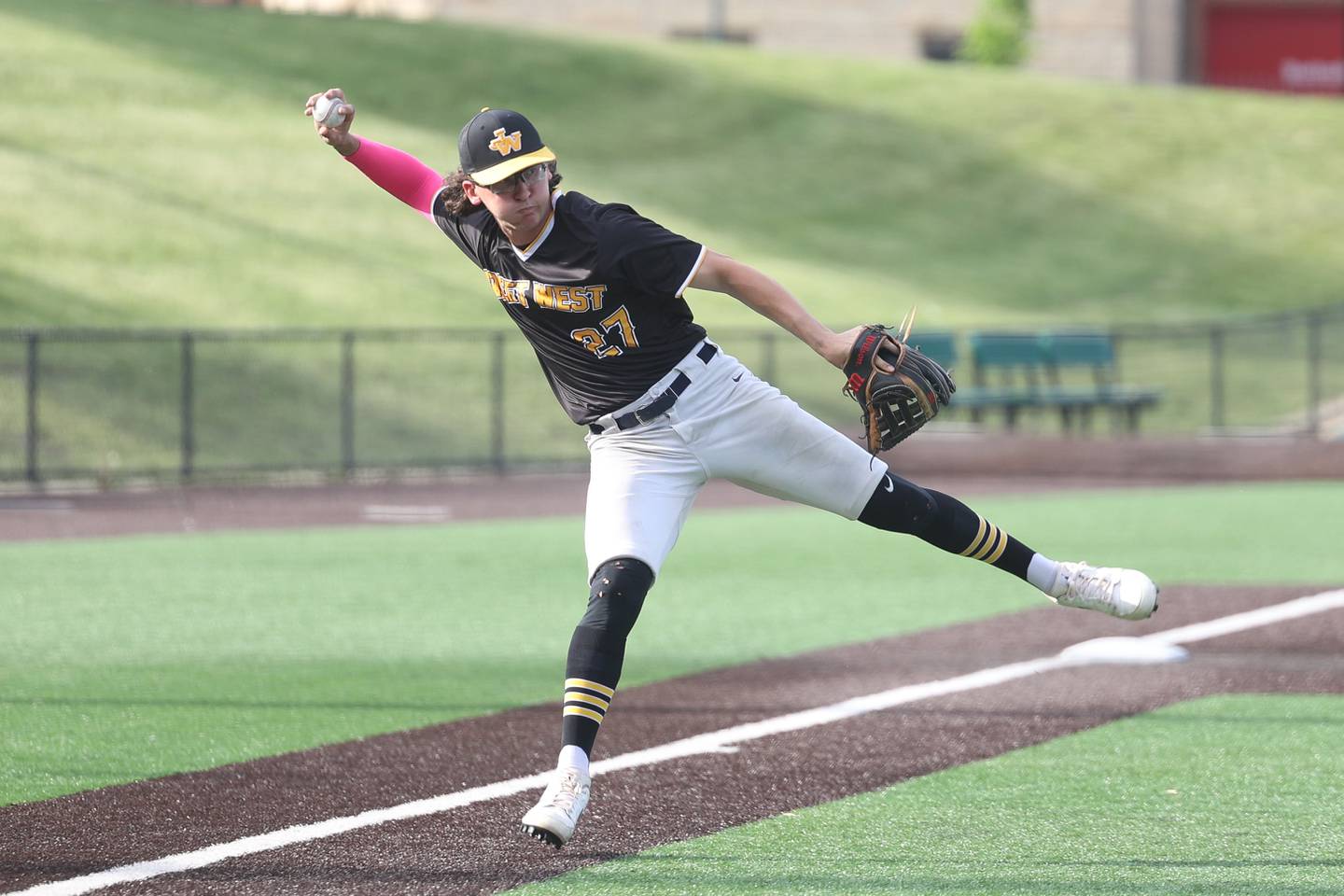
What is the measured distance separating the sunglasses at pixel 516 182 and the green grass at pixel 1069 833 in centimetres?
205

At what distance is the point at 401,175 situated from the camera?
641cm

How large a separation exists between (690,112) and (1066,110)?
997 cm

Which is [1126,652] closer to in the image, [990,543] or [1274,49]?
[990,543]

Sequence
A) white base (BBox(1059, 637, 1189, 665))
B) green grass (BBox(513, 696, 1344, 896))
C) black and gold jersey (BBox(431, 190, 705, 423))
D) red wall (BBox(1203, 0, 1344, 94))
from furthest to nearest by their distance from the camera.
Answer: red wall (BBox(1203, 0, 1344, 94)) → white base (BBox(1059, 637, 1189, 665)) → black and gold jersey (BBox(431, 190, 705, 423)) → green grass (BBox(513, 696, 1344, 896))

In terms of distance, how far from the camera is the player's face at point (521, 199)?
5.52 meters

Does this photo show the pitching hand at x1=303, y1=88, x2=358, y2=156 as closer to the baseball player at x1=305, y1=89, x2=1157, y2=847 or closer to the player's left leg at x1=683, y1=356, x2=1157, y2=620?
the baseball player at x1=305, y1=89, x2=1157, y2=847

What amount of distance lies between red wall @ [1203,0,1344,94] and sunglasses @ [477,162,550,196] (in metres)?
52.7

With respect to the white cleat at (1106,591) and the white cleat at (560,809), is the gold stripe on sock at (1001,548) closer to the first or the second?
the white cleat at (1106,591)

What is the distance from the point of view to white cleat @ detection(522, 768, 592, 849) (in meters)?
5.00

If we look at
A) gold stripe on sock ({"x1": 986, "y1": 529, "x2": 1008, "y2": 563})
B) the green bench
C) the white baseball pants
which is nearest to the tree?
the green bench

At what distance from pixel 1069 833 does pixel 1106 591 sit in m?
1.23

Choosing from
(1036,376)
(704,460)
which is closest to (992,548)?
(704,460)

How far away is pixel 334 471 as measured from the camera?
21984 millimetres

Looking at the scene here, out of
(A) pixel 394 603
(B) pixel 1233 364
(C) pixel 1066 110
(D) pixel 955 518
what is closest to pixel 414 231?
(B) pixel 1233 364
